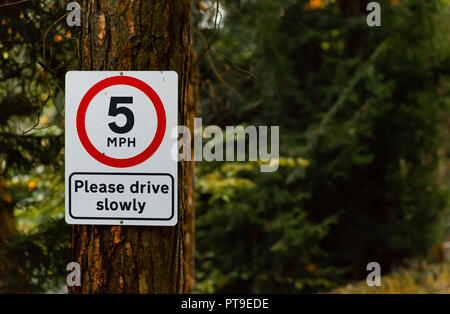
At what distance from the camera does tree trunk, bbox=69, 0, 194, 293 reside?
1995mm

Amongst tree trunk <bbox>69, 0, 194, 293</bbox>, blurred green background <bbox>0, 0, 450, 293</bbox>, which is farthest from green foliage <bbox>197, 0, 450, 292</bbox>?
tree trunk <bbox>69, 0, 194, 293</bbox>

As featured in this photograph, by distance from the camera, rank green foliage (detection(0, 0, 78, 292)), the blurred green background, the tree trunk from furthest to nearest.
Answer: the blurred green background, green foliage (detection(0, 0, 78, 292)), the tree trunk

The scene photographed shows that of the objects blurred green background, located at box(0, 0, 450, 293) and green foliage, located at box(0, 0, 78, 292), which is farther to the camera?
blurred green background, located at box(0, 0, 450, 293)

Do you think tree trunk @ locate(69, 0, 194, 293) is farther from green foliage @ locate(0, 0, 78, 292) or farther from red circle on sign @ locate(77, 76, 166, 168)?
green foliage @ locate(0, 0, 78, 292)

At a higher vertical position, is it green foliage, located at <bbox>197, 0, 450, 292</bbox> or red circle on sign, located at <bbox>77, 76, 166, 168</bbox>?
green foliage, located at <bbox>197, 0, 450, 292</bbox>

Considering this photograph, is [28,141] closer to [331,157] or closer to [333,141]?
[333,141]

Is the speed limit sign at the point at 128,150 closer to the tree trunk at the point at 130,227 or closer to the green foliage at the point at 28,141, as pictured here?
the tree trunk at the point at 130,227

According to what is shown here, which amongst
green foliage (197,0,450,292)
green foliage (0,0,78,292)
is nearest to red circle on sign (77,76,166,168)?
green foliage (0,0,78,292)

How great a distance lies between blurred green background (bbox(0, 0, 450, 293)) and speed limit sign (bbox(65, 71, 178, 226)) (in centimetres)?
499

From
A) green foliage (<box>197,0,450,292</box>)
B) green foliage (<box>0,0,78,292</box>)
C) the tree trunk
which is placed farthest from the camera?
green foliage (<box>197,0,450,292</box>)

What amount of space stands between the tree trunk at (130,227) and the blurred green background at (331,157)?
4.96 metres

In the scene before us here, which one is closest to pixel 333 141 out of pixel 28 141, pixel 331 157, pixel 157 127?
pixel 331 157
